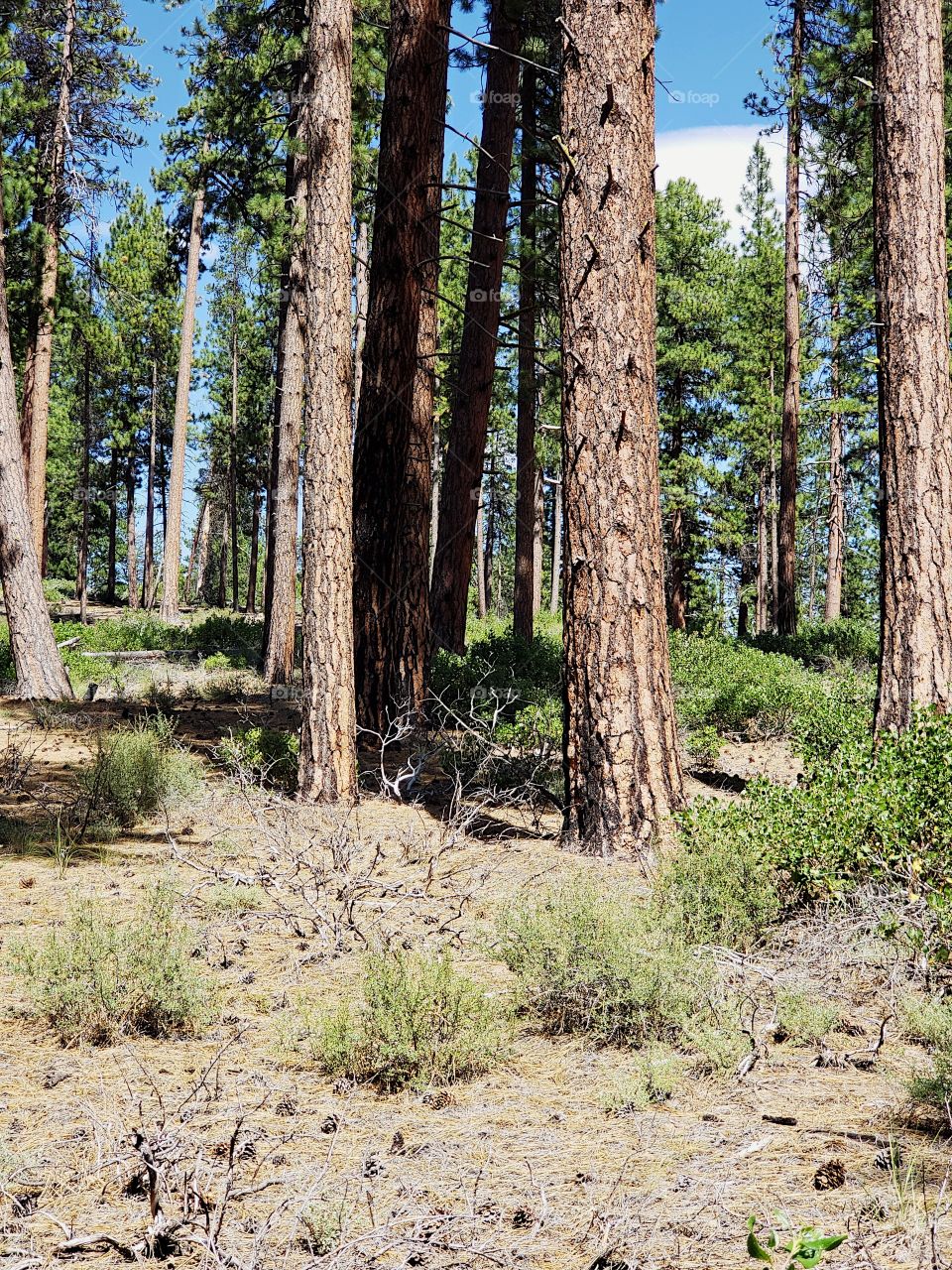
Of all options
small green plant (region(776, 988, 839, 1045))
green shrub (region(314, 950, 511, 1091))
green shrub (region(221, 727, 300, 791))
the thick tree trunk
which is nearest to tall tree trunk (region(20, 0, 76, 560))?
the thick tree trunk

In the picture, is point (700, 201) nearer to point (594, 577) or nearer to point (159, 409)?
point (159, 409)

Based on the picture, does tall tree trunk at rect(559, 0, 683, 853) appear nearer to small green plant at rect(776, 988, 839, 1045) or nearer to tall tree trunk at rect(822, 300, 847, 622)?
small green plant at rect(776, 988, 839, 1045)

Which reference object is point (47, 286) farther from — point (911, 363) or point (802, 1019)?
point (802, 1019)

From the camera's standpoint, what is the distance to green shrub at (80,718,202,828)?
718 cm

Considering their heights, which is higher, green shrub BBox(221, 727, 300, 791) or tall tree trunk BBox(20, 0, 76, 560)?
tall tree trunk BBox(20, 0, 76, 560)

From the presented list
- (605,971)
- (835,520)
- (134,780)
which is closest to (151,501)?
(835,520)

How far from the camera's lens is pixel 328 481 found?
23.4 ft

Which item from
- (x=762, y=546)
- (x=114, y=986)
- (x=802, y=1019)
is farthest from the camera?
(x=762, y=546)

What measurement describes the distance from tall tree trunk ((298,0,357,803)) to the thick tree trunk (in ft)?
18.1

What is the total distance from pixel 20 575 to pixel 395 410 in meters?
4.95

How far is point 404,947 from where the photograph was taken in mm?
4391

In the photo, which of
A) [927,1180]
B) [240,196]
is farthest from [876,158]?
[240,196]

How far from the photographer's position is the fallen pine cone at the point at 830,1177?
2.60 m

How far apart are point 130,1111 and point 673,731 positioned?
12.0ft
